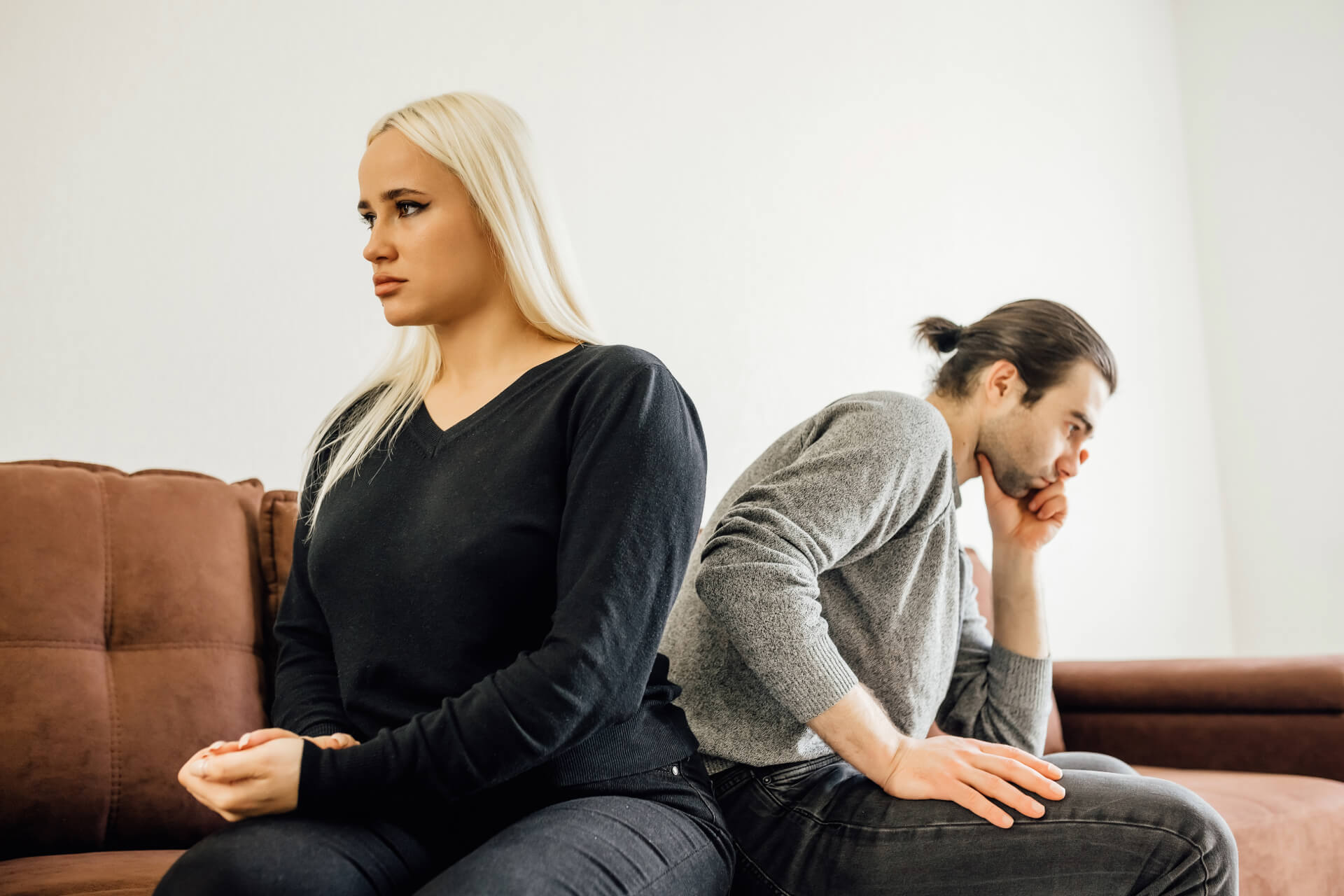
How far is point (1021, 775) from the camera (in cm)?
99

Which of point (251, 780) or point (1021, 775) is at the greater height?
point (251, 780)

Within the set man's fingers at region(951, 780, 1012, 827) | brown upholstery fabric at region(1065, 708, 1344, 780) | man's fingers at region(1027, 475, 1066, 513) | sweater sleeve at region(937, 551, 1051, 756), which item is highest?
man's fingers at region(1027, 475, 1066, 513)

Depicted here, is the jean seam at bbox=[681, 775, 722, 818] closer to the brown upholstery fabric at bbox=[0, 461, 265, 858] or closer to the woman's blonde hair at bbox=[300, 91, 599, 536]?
the woman's blonde hair at bbox=[300, 91, 599, 536]

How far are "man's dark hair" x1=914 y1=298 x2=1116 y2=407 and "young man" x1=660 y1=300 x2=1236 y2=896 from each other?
0.38 meters

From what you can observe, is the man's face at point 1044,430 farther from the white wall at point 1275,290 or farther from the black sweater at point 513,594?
the white wall at point 1275,290

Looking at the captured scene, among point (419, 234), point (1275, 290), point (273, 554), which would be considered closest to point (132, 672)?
point (273, 554)

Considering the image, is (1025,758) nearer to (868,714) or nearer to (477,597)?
(868,714)

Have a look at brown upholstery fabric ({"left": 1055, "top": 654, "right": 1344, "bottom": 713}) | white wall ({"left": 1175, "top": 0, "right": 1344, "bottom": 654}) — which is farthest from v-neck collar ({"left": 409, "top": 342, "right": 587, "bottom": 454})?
white wall ({"left": 1175, "top": 0, "right": 1344, "bottom": 654})

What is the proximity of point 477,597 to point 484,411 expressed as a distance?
212 mm

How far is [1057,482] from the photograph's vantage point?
5.41 ft

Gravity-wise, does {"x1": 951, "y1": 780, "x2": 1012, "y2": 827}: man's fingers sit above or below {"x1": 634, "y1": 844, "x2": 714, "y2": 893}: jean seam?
below

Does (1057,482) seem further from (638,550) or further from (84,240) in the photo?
(84,240)

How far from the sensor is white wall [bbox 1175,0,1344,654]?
3.55 metres

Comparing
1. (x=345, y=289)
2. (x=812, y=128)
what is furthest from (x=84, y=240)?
(x=812, y=128)
